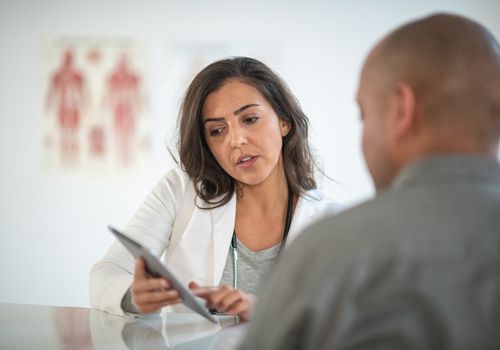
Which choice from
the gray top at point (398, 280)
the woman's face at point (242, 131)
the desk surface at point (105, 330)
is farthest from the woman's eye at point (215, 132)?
the gray top at point (398, 280)

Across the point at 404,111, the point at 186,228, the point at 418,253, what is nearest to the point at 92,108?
the point at 186,228

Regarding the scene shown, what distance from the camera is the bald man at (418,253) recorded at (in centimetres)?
78

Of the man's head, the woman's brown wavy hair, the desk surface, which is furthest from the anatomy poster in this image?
the man's head

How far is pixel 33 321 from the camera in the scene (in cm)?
186

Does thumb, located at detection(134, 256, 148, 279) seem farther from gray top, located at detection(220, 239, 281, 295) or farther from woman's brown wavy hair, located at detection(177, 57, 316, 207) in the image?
woman's brown wavy hair, located at detection(177, 57, 316, 207)

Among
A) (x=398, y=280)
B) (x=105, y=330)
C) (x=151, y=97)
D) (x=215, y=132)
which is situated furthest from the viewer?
(x=151, y=97)

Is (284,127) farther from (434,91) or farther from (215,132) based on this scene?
(434,91)

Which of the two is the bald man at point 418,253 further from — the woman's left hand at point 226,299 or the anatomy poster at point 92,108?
the anatomy poster at point 92,108

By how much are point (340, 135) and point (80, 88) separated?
6.96ft

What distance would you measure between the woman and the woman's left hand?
0.49m

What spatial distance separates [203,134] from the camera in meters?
2.55

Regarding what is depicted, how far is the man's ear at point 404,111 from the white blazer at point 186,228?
1.32 m

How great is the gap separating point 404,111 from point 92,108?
14.9 feet

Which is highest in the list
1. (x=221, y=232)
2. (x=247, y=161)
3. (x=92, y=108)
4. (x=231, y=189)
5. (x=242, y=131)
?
(x=92, y=108)
